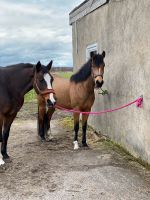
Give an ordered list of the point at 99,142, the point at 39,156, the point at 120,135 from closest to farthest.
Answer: the point at 39,156 → the point at 120,135 → the point at 99,142

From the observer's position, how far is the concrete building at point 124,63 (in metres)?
5.16

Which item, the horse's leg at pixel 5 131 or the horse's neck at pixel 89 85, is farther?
the horse's neck at pixel 89 85

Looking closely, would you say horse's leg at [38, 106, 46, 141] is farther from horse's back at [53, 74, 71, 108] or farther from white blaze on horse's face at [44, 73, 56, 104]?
white blaze on horse's face at [44, 73, 56, 104]

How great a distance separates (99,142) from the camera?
22.8 feet

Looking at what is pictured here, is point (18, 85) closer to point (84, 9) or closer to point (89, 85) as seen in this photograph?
point (89, 85)

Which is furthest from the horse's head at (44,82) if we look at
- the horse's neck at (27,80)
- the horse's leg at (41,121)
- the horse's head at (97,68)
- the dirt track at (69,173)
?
the horse's leg at (41,121)

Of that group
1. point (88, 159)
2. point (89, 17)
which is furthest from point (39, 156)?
point (89, 17)

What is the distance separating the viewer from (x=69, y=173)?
4.91m

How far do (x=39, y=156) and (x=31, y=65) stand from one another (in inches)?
64.0

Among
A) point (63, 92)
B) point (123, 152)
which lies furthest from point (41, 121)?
point (123, 152)

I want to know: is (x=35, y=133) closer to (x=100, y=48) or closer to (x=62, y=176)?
(x=100, y=48)

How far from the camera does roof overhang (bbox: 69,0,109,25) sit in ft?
23.9

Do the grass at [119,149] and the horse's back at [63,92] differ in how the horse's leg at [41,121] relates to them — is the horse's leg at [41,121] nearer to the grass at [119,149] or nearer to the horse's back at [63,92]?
the horse's back at [63,92]

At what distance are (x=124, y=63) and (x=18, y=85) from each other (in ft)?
6.25
